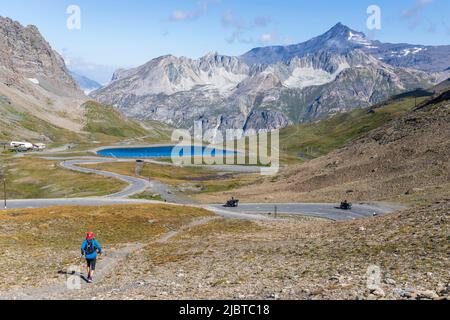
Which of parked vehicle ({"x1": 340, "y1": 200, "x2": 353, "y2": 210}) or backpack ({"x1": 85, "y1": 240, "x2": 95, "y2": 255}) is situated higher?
backpack ({"x1": 85, "y1": 240, "x2": 95, "y2": 255})

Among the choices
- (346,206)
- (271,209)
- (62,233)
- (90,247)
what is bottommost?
(271,209)

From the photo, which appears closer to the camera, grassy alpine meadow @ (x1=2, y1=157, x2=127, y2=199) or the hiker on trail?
the hiker on trail

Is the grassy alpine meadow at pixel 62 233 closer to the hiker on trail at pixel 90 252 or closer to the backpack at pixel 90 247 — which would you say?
the hiker on trail at pixel 90 252

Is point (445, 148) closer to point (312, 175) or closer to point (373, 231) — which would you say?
point (312, 175)

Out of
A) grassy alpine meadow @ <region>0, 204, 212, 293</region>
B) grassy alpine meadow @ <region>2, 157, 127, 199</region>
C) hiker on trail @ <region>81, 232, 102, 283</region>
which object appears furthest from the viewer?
grassy alpine meadow @ <region>2, 157, 127, 199</region>

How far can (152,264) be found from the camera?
3728 centimetres

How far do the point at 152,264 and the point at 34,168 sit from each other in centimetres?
16516

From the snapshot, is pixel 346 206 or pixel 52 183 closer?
pixel 346 206

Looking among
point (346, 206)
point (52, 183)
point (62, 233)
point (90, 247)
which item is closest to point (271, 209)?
point (346, 206)

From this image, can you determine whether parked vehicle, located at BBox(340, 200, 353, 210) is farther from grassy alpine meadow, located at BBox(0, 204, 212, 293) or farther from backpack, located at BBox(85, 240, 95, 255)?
backpack, located at BBox(85, 240, 95, 255)

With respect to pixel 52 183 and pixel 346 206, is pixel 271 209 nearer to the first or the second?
pixel 346 206

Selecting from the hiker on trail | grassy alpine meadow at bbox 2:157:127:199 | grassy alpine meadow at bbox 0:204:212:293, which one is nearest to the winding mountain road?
grassy alpine meadow at bbox 0:204:212:293
